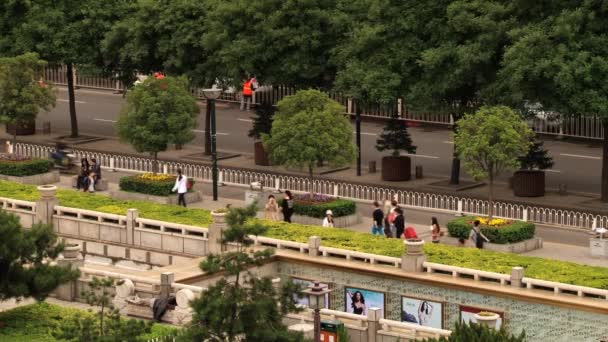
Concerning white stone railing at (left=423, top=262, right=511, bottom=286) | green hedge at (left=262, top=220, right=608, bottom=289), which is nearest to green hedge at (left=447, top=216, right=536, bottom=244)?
green hedge at (left=262, top=220, right=608, bottom=289)

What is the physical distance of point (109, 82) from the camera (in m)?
107

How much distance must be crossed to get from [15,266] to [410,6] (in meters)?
28.3

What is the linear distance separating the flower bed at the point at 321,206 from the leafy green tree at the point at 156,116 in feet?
25.0

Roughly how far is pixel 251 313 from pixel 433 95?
32454 millimetres

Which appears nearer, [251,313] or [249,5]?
[251,313]

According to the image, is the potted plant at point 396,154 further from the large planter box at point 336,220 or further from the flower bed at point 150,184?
the flower bed at point 150,184

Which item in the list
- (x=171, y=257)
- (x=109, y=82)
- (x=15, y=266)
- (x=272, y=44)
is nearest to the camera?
(x=15, y=266)

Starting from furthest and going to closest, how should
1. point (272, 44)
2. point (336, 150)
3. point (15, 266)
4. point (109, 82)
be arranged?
point (109, 82) < point (272, 44) < point (336, 150) < point (15, 266)

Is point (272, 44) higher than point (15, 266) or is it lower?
higher

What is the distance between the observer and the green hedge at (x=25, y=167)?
255ft

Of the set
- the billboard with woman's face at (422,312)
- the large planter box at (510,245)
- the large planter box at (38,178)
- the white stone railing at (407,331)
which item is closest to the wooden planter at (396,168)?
the large planter box at (510,245)

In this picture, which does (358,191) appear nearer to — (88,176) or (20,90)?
(88,176)

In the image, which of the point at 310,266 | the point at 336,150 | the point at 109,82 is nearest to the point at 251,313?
the point at 310,266

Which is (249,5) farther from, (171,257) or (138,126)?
(171,257)
